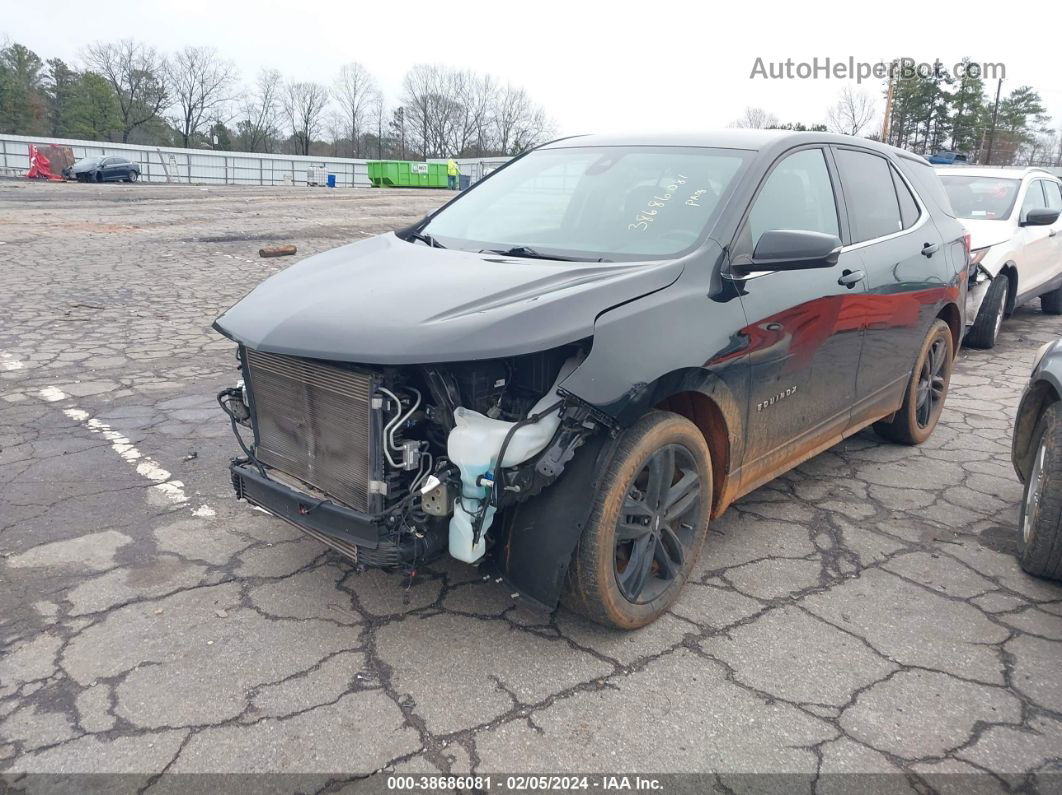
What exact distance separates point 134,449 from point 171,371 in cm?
187

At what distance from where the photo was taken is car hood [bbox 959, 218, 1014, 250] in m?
7.78

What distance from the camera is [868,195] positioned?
14.1 feet

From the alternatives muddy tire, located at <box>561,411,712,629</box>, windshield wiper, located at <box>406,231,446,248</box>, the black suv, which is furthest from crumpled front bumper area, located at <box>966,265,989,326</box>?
windshield wiper, located at <box>406,231,446,248</box>

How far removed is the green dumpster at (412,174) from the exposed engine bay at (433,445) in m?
50.8

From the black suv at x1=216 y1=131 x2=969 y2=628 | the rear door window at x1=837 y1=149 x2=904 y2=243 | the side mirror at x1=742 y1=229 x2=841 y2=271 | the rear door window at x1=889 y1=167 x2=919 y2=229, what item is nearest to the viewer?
the black suv at x1=216 y1=131 x2=969 y2=628

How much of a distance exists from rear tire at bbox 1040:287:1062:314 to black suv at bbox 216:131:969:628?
807 cm

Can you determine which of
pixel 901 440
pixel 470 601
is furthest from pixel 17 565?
pixel 901 440

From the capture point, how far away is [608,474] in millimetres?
2727

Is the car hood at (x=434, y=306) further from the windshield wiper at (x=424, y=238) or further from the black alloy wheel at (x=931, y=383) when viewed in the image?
the black alloy wheel at (x=931, y=383)

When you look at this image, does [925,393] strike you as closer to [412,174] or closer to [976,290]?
[976,290]

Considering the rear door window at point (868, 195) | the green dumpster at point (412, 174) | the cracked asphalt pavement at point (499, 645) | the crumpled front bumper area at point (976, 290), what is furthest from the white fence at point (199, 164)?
the cracked asphalt pavement at point (499, 645)

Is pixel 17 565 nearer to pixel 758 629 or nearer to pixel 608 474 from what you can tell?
pixel 608 474

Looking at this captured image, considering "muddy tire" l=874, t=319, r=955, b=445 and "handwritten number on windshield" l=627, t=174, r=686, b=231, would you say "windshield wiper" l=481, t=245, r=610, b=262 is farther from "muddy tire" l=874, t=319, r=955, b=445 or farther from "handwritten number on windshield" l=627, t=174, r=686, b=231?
"muddy tire" l=874, t=319, r=955, b=445

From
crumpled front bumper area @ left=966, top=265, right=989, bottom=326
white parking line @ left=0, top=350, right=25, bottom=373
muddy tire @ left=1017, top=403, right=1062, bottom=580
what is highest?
crumpled front bumper area @ left=966, top=265, right=989, bottom=326
